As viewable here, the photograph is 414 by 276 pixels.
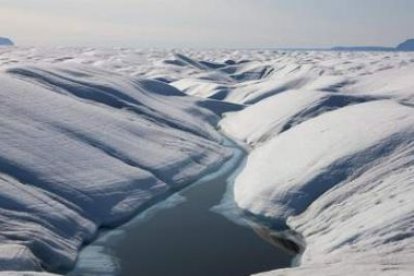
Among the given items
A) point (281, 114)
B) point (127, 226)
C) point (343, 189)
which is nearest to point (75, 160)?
point (127, 226)

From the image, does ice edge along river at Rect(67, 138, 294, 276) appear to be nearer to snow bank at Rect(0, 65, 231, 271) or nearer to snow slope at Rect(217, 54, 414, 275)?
snow bank at Rect(0, 65, 231, 271)

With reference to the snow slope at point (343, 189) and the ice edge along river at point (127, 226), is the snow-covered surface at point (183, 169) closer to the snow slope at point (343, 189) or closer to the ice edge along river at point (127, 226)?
the snow slope at point (343, 189)

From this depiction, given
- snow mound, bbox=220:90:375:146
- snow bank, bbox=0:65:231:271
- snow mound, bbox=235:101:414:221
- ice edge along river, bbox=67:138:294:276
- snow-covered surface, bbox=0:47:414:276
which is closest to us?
ice edge along river, bbox=67:138:294:276

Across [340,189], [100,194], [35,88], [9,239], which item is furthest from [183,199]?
[35,88]

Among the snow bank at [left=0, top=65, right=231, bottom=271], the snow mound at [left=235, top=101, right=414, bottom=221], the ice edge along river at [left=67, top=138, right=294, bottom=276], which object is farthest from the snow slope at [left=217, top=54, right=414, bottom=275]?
the snow bank at [left=0, top=65, right=231, bottom=271]

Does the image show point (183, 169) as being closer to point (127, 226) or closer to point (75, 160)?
point (75, 160)

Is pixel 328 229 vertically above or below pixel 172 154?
above

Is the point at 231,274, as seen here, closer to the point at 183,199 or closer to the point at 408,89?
the point at 183,199
